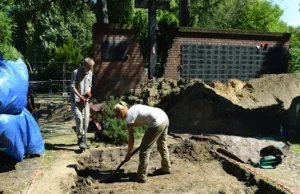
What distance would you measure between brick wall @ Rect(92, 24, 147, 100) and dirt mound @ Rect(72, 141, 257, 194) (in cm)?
469

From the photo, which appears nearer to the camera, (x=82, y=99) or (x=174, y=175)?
(x=174, y=175)

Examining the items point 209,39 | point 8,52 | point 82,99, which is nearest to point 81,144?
point 82,99

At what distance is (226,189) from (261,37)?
374 inches

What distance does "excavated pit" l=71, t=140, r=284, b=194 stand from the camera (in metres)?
6.19

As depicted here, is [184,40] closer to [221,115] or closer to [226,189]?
[221,115]

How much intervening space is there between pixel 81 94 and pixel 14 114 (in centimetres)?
167

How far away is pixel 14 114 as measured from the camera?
6531mm

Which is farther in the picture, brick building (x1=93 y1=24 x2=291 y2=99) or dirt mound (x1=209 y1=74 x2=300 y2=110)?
brick building (x1=93 y1=24 x2=291 y2=99)

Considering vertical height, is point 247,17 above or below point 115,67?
above

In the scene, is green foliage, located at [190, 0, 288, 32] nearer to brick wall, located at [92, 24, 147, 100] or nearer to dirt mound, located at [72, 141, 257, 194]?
brick wall, located at [92, 24, 147, 100]

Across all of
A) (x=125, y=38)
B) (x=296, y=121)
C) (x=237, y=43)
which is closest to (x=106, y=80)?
(x=125, y=38)

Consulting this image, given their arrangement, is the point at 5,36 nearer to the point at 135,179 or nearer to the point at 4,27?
the point at 4,27

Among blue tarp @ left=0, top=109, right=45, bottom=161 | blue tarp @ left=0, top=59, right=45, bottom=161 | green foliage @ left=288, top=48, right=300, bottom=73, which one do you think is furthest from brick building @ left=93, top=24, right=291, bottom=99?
green foliage @ left=288, top=48, right=300, bottom=73

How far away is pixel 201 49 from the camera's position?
43.9 ft
